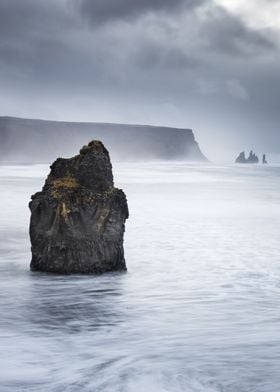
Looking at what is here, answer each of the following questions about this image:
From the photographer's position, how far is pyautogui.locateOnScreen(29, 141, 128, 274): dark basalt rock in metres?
12.9

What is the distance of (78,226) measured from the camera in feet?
42.5

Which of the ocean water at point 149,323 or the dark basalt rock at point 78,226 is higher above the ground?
the dark basalt rock at point 78,226

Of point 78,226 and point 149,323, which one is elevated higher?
point 78,226

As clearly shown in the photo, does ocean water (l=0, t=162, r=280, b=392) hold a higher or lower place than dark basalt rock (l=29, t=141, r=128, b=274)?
lower

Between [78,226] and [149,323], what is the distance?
11.1 ft

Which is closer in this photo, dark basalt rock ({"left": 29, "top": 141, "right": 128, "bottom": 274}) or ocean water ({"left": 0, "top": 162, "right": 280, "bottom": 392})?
ocean water ({"left": 0, "top": 162, "right": 280, "bottom": 392})

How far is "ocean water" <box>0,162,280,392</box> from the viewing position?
25.3ft

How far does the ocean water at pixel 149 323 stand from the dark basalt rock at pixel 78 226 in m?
0.35

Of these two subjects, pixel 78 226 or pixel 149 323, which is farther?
pixel 78 226

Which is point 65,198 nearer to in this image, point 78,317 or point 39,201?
point 39,201

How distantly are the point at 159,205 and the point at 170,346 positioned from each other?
28.2 metres

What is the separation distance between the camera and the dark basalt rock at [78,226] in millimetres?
12898

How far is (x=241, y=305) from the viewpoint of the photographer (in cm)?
1154

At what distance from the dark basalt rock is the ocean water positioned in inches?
13.6
